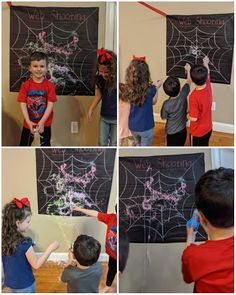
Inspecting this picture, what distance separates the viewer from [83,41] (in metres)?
1.55

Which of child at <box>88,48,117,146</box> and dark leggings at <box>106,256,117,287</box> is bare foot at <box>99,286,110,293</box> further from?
child at <box>88,48,117,146</box>

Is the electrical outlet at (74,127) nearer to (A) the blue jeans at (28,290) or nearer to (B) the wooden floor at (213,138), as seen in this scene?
(B) the wooden floor at (213,138)

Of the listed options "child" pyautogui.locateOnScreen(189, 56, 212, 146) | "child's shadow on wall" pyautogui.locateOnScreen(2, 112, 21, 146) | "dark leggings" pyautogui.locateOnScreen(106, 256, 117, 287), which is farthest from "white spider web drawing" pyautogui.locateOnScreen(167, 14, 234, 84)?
"dark leggings" pyautogui.locateOnScreen(106, 256, 117, 287)

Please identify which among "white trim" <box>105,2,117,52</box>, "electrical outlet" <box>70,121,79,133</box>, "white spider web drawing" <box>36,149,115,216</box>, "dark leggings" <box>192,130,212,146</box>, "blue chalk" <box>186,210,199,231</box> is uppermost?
"white trim" <box>105,2,117,52</box>

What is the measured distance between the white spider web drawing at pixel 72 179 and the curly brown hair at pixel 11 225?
62 millimetres

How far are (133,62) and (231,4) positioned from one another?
0.37 m

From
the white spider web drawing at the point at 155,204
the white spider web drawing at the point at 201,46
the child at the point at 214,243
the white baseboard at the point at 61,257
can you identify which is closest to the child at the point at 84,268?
the white baseboard at the point at 61,257

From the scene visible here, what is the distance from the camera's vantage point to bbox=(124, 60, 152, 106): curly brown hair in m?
1.54

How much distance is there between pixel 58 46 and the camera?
155 cm

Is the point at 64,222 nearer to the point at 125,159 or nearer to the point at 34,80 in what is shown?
the point at 125,159

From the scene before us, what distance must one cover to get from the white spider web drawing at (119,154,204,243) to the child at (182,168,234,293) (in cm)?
6

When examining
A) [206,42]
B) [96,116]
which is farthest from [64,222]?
[206,42]

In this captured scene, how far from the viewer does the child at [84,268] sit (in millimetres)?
1557

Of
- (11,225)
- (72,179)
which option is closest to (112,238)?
(72,179)
